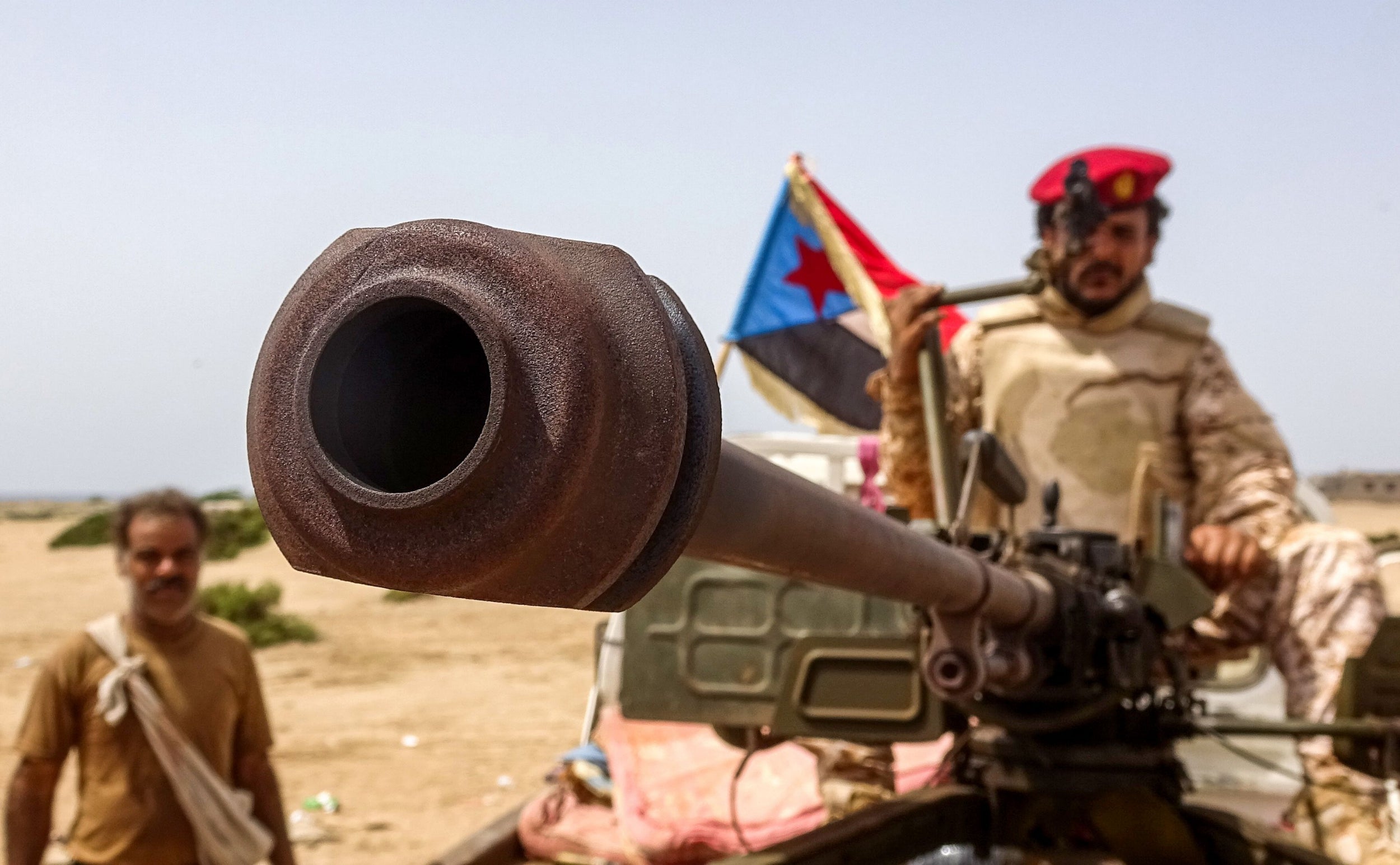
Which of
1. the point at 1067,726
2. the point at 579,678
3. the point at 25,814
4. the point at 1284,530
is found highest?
the point at 1284,530

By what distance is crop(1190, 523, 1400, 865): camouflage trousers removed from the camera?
3783 mm

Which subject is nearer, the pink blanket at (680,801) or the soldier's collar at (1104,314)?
the soldier's collar at (1104,314)

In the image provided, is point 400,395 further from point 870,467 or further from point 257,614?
point 257,614

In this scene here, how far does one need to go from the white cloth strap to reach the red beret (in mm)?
3063

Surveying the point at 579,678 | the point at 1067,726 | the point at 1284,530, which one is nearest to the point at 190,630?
the point at 1067,726

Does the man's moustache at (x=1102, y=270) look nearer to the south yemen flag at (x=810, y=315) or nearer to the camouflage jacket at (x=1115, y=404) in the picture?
the camouflage jacket at (x=1115, y=404)

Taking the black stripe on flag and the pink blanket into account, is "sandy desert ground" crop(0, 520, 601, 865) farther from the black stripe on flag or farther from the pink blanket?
the black stripe on flag

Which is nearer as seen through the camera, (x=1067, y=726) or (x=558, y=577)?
(x=558, y=577)

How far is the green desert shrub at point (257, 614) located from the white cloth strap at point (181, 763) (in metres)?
14.0

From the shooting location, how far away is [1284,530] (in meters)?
4.16

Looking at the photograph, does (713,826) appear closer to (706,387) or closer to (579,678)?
(706,387)

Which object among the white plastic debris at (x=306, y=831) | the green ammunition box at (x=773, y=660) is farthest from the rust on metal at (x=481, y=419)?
the white plastic debris at (x=306, y=831)

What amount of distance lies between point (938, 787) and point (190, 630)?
85.7 inches

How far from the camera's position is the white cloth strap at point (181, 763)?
3.92m
